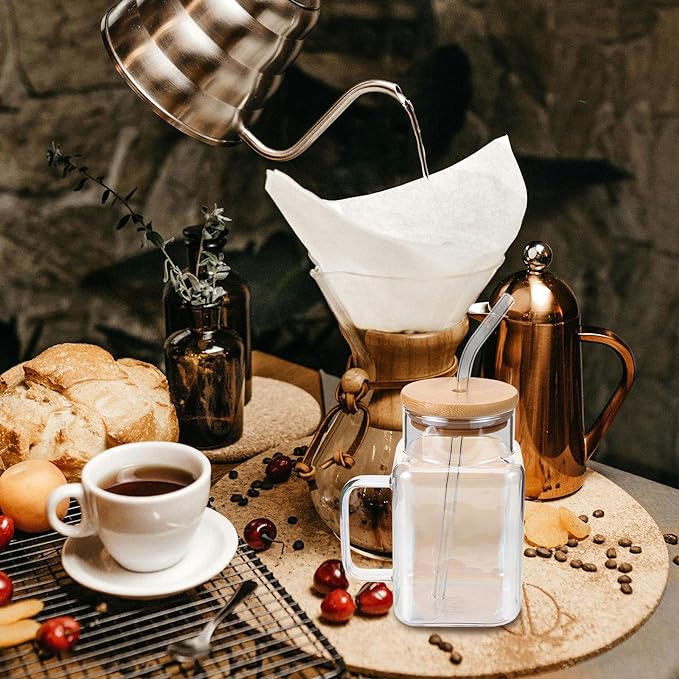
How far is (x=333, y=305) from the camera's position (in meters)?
0.89

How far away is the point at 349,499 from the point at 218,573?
0.45 feet

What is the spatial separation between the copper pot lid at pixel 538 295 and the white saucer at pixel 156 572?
1.25 ft

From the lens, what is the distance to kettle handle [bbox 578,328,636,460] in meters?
1.00

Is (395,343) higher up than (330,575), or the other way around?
(395,343)

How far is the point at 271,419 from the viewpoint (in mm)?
1251

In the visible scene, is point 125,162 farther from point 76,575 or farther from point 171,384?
point 76,575

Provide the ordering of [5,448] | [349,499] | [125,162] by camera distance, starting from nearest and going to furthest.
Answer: [349,499]
[5,448]
[125,162]

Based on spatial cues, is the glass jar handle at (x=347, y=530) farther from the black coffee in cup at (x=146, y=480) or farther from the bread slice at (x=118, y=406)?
the bread slice at (x=118, y=406)

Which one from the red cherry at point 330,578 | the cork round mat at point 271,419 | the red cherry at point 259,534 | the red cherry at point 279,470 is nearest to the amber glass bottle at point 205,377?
the cork round mat at point 271,419

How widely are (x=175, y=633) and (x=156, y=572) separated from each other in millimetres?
62

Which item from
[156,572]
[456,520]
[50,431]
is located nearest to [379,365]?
[456,520]

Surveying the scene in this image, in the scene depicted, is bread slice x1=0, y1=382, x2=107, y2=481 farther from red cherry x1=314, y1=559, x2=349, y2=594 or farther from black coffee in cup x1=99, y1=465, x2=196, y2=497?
red cherry x1=314, y1=559, x2=349, y2=594

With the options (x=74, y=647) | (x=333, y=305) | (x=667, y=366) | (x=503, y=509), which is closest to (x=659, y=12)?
(x=667, y=366)

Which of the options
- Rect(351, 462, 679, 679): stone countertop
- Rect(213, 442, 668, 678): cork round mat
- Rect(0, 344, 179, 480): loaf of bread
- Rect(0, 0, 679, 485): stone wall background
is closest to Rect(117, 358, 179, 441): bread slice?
Rect(0, 344, 179, 480): loaf of bread
